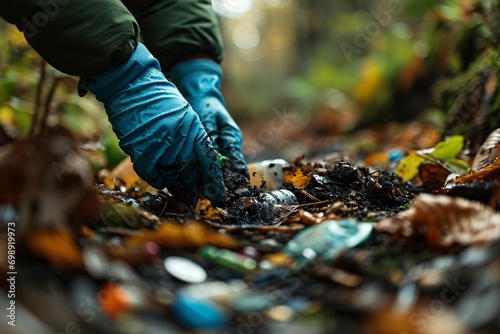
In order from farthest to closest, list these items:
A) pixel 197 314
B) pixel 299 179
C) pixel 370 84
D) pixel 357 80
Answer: pixel 357 80
pixel 370 84
pixel 299 179
pixel 197 314

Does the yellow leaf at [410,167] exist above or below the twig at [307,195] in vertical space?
above

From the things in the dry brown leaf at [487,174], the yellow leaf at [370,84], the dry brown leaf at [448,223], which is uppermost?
the yellow leaf at [370,84]

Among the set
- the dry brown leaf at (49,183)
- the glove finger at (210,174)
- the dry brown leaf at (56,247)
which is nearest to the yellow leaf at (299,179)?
the glove finger at (210,174)

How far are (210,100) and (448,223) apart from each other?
4.61 feet

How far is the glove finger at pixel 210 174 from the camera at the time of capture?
74.9 inches

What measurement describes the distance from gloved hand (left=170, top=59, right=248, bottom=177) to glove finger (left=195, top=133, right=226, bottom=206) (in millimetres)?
313

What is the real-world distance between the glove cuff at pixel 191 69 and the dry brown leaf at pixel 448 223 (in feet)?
4.59

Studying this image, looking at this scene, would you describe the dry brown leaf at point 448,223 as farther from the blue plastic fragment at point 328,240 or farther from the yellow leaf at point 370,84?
the yellow leaf at point 370,84

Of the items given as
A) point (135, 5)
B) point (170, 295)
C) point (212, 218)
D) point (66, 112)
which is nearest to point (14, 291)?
point (170, 295)

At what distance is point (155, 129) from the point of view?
186cm

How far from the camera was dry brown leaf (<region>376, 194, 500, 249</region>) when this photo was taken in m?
1.26

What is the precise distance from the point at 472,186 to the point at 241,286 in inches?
32.2

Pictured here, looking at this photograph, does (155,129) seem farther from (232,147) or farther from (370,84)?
(370,84)

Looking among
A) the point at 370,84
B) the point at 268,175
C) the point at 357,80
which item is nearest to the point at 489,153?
the point at 268,175
